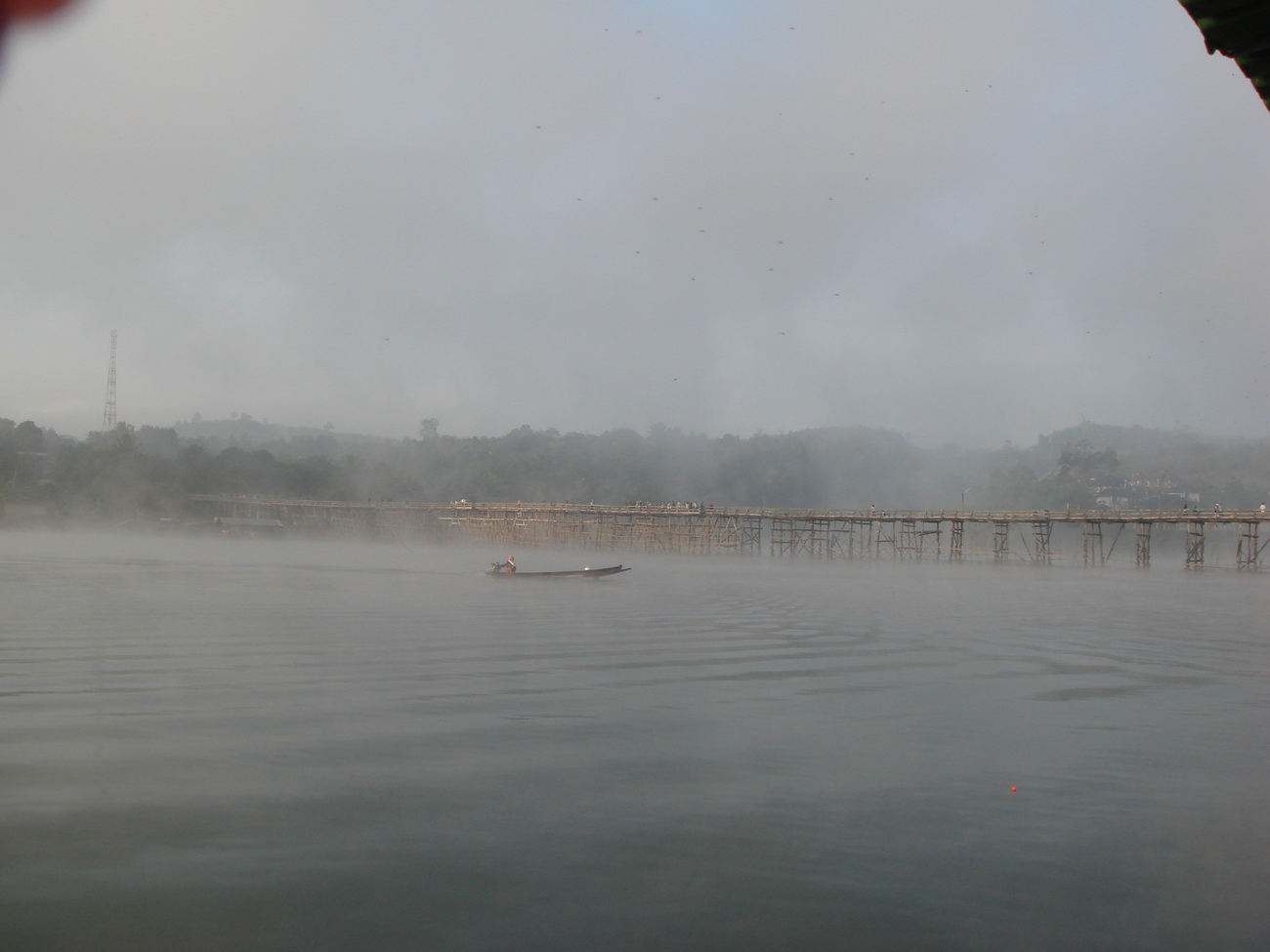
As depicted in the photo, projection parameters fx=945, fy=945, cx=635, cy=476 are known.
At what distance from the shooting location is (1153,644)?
2131 cm

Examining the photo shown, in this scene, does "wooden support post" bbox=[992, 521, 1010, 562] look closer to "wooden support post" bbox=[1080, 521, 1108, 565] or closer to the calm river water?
"wooden support post" bbox=[1080, 521, 1108, 565]

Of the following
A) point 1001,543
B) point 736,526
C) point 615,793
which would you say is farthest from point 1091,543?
point 615,793

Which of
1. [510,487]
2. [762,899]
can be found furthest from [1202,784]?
[510,487]

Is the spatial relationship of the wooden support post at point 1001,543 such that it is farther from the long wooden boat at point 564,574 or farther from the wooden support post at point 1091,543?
the long wooden boat at point 564,574

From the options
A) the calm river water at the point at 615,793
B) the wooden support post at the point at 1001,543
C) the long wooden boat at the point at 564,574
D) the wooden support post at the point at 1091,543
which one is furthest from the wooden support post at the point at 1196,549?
the calm river water at the point at 615,793

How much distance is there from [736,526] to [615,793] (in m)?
75.5

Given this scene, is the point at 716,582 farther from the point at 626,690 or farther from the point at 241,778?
the point at 241,778

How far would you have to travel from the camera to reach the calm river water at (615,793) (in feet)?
21.4

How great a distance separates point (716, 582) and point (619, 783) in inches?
1171

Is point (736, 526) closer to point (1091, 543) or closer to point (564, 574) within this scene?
point (1091, 543)

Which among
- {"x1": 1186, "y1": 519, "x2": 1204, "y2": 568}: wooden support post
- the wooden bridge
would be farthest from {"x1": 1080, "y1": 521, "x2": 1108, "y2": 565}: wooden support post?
{"x1": 1186, "y1": 519, "x2": 1204, "y2": 568}: wooden support post

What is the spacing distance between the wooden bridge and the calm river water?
165 feet

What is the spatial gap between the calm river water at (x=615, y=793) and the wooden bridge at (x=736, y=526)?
50.4 m

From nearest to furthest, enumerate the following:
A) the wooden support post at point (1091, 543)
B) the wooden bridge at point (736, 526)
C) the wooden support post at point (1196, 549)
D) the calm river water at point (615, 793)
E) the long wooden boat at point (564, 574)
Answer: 1. the calm river water at point (615, 793)
2. the long wooden boat at point (564, 574)
3. the wooden support post at point (1196, 549)
4. the wooden bridge at point (736, 526)
5. the wooden support post at point (1091, 543)
